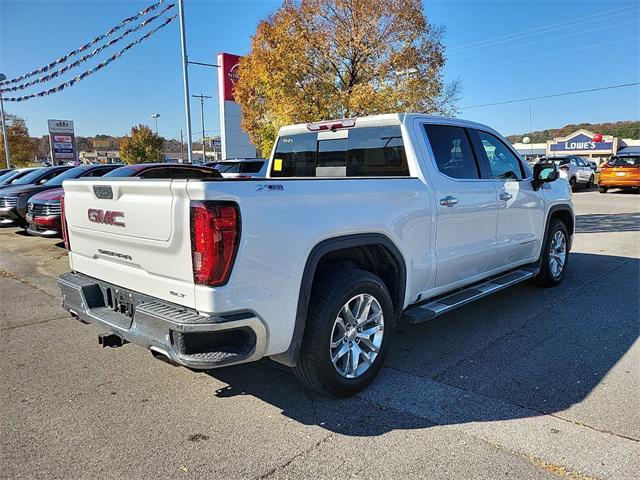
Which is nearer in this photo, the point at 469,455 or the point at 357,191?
A: the point at 469,455

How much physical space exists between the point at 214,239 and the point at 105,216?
1.09m

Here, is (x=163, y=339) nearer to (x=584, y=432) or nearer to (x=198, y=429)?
(x=198, y=429)

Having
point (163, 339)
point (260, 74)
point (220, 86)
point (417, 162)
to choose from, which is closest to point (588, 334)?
point (417, 162)

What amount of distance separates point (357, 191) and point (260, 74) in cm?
757

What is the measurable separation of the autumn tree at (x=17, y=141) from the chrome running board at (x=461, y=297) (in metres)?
46.1

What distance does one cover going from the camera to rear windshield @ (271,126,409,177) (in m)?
4.20

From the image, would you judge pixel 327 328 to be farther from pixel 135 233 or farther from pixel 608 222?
pixel 608 222

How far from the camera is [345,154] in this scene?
4.62 meters

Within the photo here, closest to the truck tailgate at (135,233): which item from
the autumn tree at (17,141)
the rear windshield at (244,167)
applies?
the rear windshield at (244,167)

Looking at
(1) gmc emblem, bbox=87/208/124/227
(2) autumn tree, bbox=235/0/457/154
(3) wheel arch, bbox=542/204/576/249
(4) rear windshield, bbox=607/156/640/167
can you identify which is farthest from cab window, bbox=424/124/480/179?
(4) rear windshield, bbox=607/156/640/167

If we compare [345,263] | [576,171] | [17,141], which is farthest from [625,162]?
[17,141]

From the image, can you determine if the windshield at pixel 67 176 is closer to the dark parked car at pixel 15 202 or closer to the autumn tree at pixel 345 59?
the dark parked car at pixel 15 202

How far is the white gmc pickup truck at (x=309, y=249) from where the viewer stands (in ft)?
8.61

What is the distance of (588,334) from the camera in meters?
4.51
